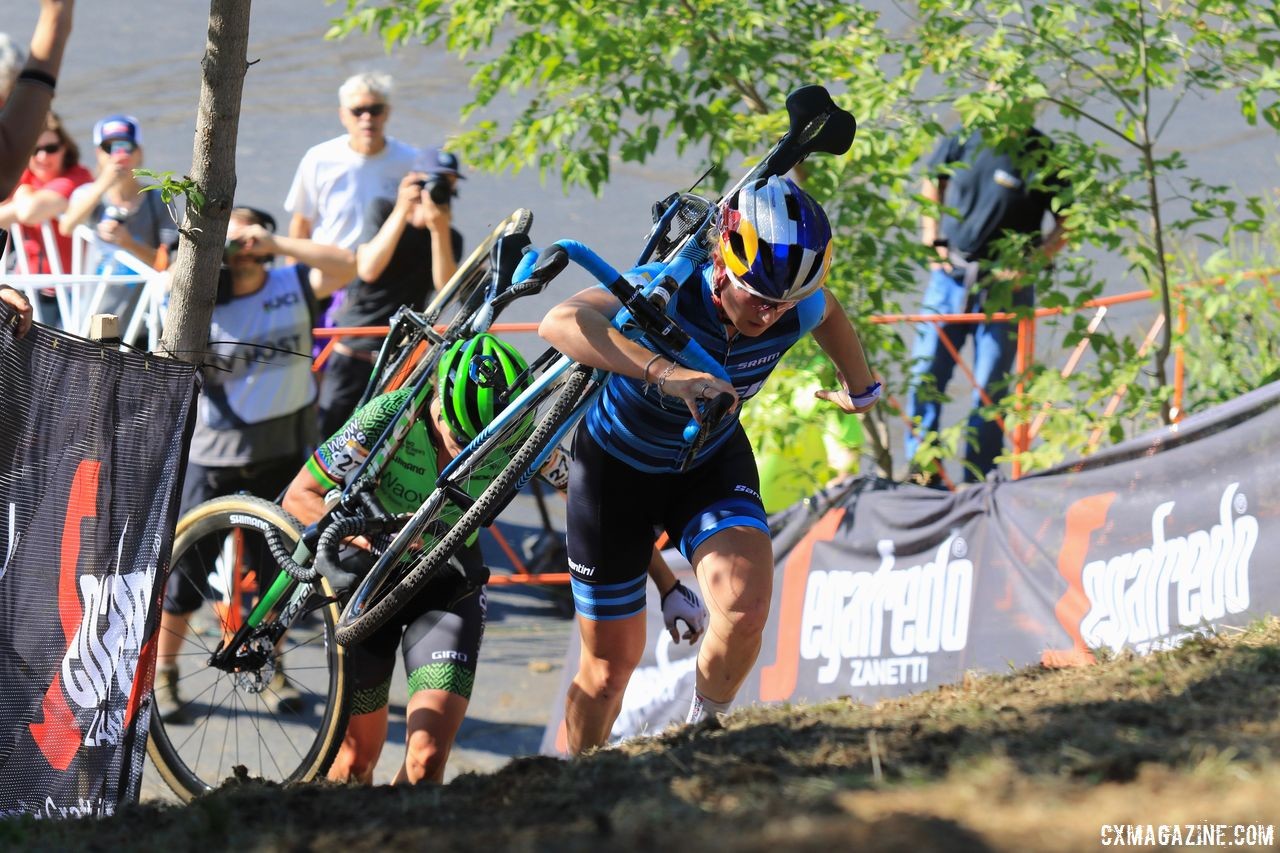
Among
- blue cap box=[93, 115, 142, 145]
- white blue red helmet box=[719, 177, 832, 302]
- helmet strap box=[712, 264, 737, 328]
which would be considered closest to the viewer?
white blue red helmet box=[719, 177, 832, 302]

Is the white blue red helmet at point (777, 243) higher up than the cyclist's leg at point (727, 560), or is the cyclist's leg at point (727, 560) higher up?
the white blue red helmet at point (777, 243)

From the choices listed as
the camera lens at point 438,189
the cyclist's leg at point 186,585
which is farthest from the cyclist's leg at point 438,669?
the camera lens at point 438,189

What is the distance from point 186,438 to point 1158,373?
4929 mm

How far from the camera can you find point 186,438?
5.05 metres

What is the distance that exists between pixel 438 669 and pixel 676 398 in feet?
4.66

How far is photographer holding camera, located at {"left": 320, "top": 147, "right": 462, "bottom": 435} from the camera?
8.63 meters

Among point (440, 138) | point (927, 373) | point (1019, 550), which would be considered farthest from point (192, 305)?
point (440, 138)

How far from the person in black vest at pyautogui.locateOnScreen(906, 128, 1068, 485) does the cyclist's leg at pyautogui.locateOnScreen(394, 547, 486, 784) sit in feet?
10.6

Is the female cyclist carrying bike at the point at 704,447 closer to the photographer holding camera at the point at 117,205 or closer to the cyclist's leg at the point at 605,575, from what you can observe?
the cyclist's leg at the point at 605,575

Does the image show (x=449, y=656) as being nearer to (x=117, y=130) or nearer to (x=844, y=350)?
(x=844, y=350)

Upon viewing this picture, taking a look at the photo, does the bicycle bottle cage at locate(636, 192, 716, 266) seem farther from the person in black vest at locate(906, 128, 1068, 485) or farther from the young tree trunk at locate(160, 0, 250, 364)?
the person in black vest at locate(906, 128, 1068, 485)

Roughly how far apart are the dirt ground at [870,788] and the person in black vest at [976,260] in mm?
3788

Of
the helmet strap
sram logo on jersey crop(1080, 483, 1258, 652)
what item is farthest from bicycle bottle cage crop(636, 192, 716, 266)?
sram logo on jersey crop(1080, 483, 1258, 652)

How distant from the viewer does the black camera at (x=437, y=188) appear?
27.2ft
